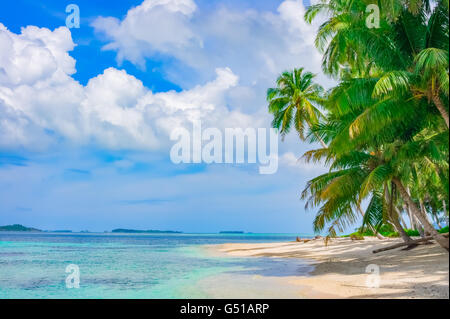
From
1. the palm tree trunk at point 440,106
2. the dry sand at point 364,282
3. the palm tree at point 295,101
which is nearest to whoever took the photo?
the dry sand at point 364,282

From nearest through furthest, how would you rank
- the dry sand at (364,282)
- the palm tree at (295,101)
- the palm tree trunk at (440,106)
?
1. the dry sand at (364,282)
2. the palm tree trunk at (440,106)
3. the palm tree at (295,101)

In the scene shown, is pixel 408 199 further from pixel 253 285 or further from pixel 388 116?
pixel 253 285

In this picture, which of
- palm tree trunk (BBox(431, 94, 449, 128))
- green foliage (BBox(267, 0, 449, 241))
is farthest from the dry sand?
palm tree trunk (BBox(431, 94, 449, 128))

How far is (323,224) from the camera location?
12.6 meters

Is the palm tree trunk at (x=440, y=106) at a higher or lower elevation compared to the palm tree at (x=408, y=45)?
lower

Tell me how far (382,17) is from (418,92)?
2.55m

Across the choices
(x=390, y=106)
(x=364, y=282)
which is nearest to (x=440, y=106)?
(x=390, y=106)

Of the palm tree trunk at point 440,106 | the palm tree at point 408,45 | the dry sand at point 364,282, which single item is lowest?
the dry sand at point 364,282

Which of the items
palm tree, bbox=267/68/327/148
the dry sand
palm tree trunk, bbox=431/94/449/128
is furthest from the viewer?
palm tree, bbox=267/68/327/148

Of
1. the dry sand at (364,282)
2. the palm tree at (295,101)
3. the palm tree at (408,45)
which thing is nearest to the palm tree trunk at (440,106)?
the palm tree at (408,45)

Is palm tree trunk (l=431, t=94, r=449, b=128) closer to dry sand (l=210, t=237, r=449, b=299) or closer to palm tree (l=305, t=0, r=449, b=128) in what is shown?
palm tree (l=305, t=0, r=449, b=128)

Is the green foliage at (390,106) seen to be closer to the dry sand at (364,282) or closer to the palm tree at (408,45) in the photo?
the palm tree at (408,45)

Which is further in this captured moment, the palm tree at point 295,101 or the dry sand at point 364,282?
the palm tree at point 295,101

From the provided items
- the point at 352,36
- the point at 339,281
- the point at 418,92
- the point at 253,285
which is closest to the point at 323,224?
the point at 339,281
